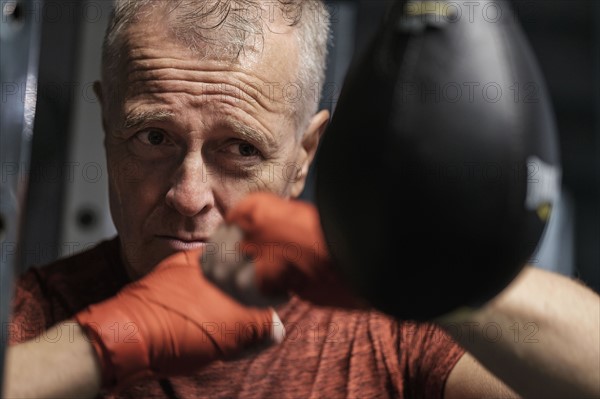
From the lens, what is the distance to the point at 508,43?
2.61 feet

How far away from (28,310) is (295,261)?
2.22 feet

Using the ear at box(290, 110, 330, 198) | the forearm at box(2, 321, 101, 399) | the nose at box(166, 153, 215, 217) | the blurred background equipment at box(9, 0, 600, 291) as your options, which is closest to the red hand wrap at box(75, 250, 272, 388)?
the forearm at box(2, 321, 101, 399)

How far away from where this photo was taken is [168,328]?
87 centimetres

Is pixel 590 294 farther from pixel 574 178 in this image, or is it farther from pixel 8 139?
pixel 574 178

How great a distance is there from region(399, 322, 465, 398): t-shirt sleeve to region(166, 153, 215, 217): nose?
1.16ft

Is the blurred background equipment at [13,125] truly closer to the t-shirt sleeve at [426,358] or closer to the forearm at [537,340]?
the forearm at [537,340]

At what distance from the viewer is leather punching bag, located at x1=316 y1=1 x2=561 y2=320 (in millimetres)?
727

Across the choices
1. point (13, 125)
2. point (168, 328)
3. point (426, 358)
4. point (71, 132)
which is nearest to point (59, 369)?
point (168, 328)

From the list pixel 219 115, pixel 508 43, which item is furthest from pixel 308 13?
pixel 508 43

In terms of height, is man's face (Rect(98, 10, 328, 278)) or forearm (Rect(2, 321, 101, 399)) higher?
man's face (Rect(98, 10, 328, 278))

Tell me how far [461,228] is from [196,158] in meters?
0.55

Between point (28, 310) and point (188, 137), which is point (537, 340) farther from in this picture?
point (28, 310)

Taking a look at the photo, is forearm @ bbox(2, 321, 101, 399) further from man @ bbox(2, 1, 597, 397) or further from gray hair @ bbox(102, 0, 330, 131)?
gray hair @ bbox(102, 0, 330, 131)

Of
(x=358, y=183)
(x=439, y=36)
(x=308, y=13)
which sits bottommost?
(x=358, y=183)
